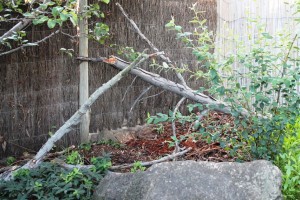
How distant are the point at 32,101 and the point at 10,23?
84 cm

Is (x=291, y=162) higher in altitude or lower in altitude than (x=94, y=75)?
lower

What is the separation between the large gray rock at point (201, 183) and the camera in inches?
144

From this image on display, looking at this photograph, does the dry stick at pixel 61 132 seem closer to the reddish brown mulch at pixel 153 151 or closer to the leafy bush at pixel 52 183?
the leafy bush at pixel 52 183

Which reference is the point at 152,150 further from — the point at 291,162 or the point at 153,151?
the point at 291,162

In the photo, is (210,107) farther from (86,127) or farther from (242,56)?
(86,127)

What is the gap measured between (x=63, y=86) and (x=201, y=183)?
93.1 inches

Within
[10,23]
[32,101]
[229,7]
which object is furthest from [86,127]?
[229,7]

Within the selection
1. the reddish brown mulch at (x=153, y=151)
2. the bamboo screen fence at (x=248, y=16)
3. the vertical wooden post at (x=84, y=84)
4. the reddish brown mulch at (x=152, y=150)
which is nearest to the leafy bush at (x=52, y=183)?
the reddish brown mulch at (x=152, y=150)

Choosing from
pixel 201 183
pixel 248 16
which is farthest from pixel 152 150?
pixel 248 16

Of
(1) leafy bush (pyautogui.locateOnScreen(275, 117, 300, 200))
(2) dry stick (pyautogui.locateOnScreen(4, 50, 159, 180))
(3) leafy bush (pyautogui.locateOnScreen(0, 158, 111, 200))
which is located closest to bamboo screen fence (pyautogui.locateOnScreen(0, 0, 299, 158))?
(2) dry stick (pyautogui.locateOnScreen(4, 50, 159, 180))

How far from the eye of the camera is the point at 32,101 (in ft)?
17.1

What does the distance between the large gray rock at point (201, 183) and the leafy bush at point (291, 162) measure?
1.21ft

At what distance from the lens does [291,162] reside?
444cm

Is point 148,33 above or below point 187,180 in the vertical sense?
above
